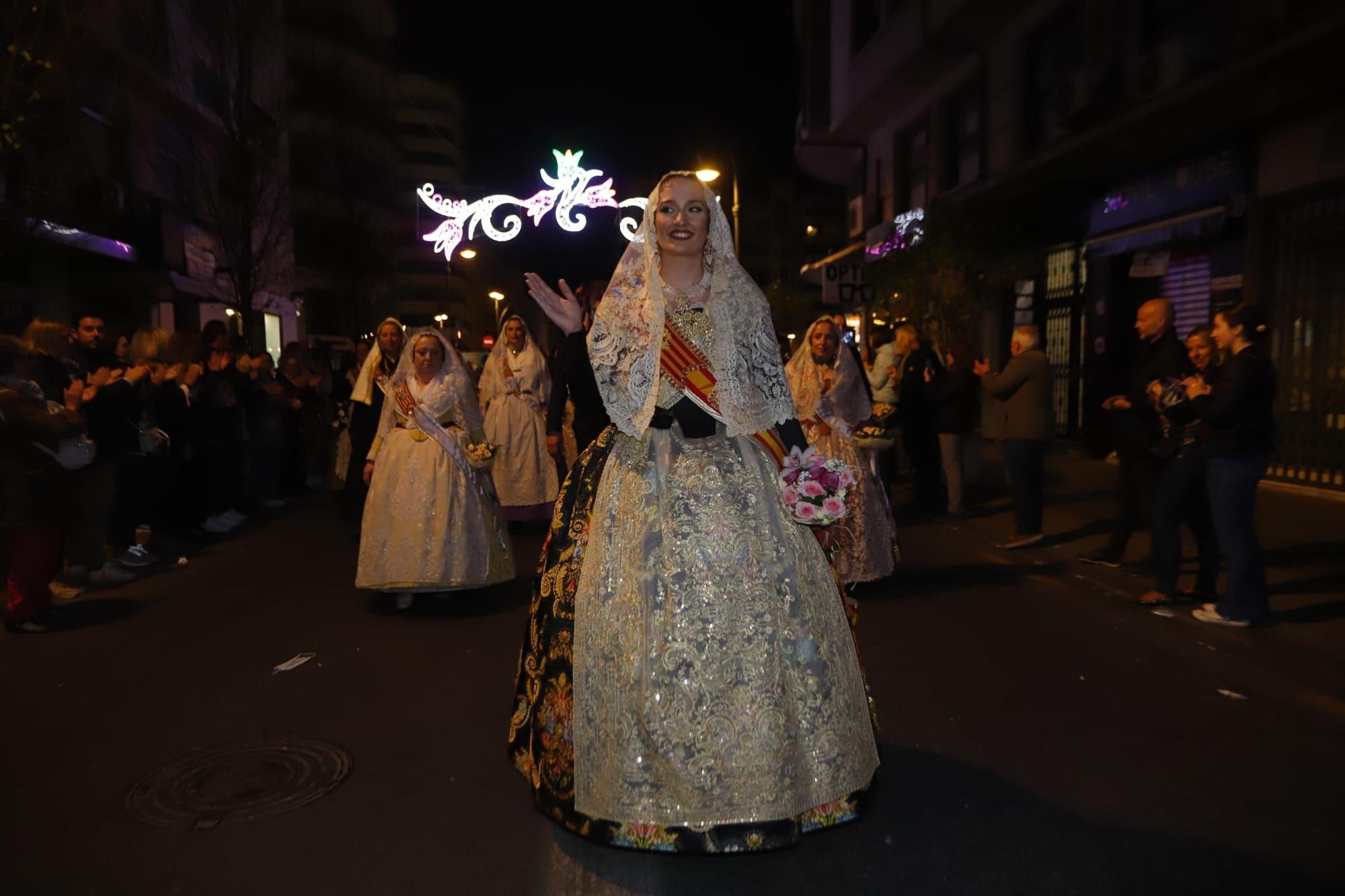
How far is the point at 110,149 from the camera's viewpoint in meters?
18.3

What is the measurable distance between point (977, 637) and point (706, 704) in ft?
11.1

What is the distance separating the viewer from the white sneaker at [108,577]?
26.4 feet

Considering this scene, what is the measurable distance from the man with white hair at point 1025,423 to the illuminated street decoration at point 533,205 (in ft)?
12.3

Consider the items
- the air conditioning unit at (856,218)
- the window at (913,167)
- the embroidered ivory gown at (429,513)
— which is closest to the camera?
the embroidered ivory gown at (429,513)

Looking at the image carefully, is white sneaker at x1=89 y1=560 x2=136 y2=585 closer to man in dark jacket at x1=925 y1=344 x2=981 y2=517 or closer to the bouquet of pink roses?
the bouquet of pink roses

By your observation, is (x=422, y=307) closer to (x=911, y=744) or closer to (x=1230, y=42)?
(x=1230, y=42)

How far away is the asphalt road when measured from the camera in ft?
10.8

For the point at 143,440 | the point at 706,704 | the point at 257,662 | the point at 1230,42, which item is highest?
the point at 1230,42

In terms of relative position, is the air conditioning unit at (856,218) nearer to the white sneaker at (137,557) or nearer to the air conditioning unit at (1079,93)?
the air conditioning unit at (1079,93)

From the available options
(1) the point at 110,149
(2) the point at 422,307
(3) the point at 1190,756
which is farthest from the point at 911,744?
(2) the point at 422,307

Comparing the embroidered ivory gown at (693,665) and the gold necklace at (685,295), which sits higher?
the gold necklace at (685,295)

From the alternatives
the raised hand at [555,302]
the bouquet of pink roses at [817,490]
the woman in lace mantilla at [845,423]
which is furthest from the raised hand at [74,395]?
the bouquet of pink roses at [817,490]

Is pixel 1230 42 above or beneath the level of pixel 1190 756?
above

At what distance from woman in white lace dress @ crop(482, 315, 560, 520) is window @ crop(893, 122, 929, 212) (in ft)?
46.3
